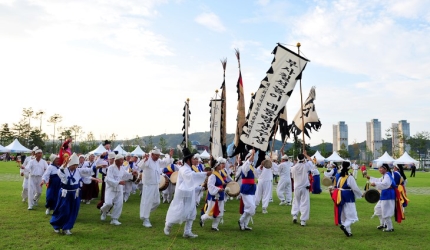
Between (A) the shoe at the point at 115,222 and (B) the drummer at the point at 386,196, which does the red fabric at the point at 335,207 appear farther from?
(A) the shoe at the point at 115,222

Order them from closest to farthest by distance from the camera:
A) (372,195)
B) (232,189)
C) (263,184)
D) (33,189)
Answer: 1. (232,189)
2. (372,195)
3. (33,189)
4. (263,184)

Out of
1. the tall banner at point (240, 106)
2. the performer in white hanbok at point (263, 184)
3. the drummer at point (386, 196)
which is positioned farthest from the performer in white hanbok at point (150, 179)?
the drummer at point (386, 196)

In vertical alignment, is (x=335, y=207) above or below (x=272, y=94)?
below

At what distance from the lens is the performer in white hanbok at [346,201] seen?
8.15 metres

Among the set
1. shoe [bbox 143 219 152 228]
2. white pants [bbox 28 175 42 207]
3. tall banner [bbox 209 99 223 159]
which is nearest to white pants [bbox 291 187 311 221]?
tall banner [bbox 209 99 223 159]

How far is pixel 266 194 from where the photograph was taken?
12.3 meters

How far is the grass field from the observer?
710 cm

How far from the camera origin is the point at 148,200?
29.9ft

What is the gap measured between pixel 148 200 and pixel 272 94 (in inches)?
168

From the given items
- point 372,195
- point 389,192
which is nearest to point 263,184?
point 389,192

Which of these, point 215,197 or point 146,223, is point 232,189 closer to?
point 215,197

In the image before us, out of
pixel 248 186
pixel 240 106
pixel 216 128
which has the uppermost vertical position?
pixel 240 106

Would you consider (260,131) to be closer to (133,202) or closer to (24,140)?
(133,202)

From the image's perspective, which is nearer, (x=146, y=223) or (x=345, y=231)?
(x=345, y=231)
